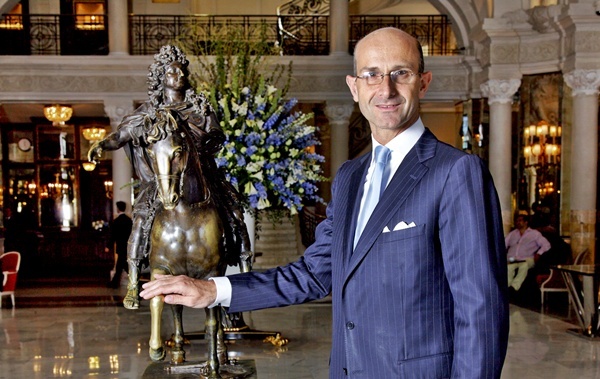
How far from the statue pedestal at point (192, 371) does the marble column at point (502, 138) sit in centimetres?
981

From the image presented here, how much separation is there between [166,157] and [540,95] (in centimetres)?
1185

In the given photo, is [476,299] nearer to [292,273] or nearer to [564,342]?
[292,273]

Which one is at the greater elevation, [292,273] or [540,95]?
[540,95]

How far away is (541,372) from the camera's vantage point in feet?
20.7

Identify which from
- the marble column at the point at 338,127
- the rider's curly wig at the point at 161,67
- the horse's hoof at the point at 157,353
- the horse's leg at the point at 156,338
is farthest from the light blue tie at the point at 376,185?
the marble column at the point at 338,127

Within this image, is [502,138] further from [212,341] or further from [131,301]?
[131,301]

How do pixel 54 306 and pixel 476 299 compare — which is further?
pixel 54 306

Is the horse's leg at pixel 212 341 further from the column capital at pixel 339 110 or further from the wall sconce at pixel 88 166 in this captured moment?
the wall sconce at pixel 88 166

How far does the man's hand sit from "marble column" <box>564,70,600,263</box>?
11.6m

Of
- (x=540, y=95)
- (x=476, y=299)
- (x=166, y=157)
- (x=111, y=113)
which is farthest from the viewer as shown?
(x=111, y=113)

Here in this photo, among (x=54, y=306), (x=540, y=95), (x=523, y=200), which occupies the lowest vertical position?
(x=54, y=306)

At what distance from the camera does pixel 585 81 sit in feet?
39.9

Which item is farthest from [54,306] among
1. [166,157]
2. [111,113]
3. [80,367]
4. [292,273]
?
[292,273]

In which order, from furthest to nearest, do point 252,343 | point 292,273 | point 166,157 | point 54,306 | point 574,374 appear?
point 54,306 → point 252,343 → point 574,374 → point 166,157 → point 292,273
